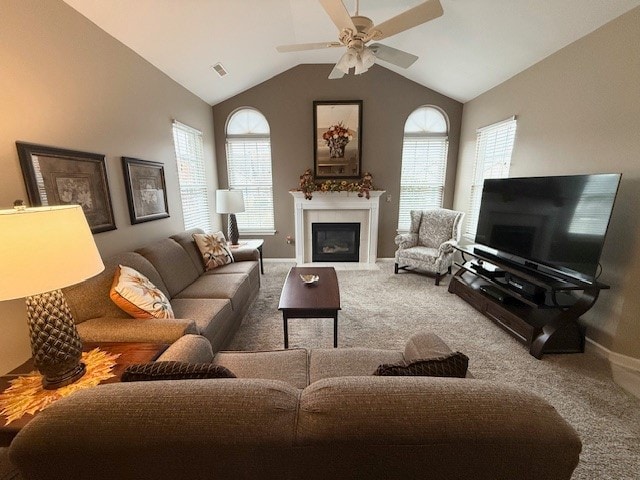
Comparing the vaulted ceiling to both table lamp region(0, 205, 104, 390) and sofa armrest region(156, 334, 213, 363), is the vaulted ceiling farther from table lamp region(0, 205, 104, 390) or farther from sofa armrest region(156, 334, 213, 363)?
sofa armrest region(156, 334, 213, 363)

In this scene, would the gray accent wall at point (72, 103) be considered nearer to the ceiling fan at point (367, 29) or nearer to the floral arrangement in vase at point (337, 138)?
the ceiling fan at point (367, 29)

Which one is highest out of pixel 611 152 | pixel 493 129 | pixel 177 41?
pixel 177 41

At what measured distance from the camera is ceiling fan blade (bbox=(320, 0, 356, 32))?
69.0 inches

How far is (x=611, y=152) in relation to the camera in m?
2.21

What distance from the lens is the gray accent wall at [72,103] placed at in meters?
1.60

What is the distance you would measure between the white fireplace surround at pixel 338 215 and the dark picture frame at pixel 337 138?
44 centimetres

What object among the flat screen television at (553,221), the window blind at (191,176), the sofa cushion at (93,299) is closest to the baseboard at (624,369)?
the flat screen television at (553,221)

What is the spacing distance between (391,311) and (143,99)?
357 cm

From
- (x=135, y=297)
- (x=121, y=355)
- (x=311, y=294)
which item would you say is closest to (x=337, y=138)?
(x=311, y=294)

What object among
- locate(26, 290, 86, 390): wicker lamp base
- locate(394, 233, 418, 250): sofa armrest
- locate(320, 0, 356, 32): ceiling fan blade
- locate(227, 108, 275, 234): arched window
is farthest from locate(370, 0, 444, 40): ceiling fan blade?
locate(227, 108, 275, 234): arched window

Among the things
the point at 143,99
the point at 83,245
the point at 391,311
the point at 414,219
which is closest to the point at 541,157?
the point at 414,219

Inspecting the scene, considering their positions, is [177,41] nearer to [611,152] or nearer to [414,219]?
[414,219]

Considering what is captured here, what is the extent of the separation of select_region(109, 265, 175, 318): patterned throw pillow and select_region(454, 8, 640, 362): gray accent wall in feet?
11.6

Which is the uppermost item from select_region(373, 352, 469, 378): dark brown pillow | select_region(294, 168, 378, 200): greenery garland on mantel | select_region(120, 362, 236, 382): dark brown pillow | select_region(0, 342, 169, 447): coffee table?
select_region(294, 168, 378, 200): greenery garland on mantel
